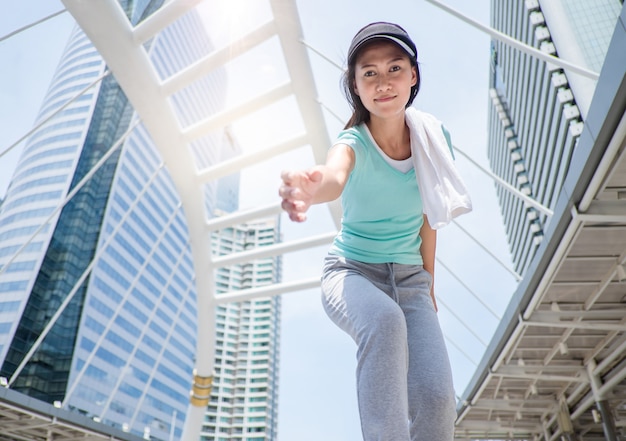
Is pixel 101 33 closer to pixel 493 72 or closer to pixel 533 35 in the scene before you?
pixel 533 35

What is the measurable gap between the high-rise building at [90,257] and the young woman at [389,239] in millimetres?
51008

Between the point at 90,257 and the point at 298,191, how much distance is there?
232 feet

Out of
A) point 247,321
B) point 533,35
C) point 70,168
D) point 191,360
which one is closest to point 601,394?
point 533,35

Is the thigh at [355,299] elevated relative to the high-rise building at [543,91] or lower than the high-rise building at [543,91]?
lower

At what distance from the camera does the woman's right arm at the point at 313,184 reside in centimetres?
134

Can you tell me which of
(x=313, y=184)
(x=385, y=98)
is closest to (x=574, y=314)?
(x=385, y=98)

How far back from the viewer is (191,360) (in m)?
94.2

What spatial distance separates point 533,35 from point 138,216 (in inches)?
2184

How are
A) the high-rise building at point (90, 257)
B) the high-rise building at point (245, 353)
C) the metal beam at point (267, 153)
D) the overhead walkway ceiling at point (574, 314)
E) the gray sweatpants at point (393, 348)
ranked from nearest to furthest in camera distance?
1. the gray sweatpants at point (393, 348)
2. the overhead walkway ceiling at point (574, 314)
3. the metal beam at point (267, 153)
4. the high-rise building at point (90, 257)
5. the high-rise building at point (245, 353)

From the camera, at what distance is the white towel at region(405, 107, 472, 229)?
6.40ft

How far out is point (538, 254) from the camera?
6824mm

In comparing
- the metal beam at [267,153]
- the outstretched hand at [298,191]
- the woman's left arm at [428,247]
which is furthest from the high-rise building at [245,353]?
the outstretched hand at [298,191]

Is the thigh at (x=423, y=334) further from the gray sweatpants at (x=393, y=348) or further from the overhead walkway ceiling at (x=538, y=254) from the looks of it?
the overhead walkway ceiling at (x=538, y=254)

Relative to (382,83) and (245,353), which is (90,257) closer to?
(245,353)
